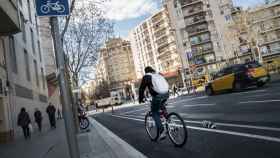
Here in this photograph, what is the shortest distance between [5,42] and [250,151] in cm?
1820

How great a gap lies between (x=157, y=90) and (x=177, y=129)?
89 cm

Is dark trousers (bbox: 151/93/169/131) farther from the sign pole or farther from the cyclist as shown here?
the sign pole

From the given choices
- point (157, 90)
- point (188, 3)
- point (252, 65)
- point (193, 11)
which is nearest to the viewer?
point (157, 90)

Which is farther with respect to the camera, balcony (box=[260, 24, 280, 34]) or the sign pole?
balcony (box=[260, 24, 280, 34])

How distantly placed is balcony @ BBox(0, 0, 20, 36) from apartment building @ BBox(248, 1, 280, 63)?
231 feet

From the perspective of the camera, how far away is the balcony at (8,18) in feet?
48.2

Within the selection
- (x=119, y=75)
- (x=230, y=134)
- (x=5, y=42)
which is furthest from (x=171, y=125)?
(x=119, y=75)

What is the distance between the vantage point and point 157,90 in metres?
7.00

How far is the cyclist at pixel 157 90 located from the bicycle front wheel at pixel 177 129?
0.31m

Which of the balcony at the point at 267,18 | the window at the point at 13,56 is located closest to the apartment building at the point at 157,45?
the balcony at the point at 267,18

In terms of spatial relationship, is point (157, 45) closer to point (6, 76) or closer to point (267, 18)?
point (267, 18)

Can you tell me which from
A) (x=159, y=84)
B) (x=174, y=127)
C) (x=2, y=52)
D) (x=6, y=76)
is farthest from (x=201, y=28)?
(x=174, y=127)

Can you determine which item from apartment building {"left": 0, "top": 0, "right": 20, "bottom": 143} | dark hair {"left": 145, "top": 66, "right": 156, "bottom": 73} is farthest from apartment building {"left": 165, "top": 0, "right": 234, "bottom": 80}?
dark hair {"left": 145, "top": 66, "right": 156, "bottom": 73}

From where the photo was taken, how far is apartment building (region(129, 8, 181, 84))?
94.3 metres
